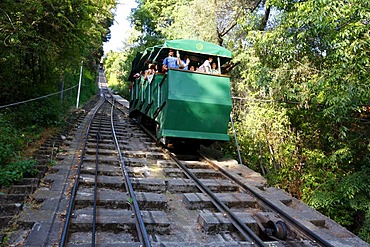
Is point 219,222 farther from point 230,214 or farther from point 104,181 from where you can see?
point 104,181

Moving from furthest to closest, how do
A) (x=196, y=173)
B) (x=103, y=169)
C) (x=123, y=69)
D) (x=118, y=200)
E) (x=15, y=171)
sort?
1. (x=123, y=69)
2. (x=196, y=173)
3. (x=103, y=169)
4. (x=15, y=171)
5. (x=118, y=200)

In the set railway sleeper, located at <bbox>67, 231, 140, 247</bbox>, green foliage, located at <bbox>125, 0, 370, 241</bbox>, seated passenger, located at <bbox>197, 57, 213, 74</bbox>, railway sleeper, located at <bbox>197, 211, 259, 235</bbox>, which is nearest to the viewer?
railway sleeper, located at <bbox>67, 231, 140, 247</bbox>

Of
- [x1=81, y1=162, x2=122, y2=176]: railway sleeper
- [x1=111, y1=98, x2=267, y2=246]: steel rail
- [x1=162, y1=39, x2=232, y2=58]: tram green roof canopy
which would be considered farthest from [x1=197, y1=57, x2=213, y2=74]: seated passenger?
[x1=81, y1=162, x2=122, y2=176]: railway sleeper

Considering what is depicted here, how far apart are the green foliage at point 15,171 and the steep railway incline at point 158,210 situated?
Result: 29cm

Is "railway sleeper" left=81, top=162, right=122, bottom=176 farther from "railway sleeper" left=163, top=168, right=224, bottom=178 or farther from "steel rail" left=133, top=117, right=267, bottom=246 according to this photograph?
"steel rail" left=133, top=117, right=267, bottom=246

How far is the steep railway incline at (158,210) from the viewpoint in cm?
340

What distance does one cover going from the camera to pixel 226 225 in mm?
3850

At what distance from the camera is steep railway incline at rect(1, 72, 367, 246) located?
11.2ft

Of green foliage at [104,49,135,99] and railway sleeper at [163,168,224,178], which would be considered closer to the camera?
railway sleeper at [163,168,224,178]

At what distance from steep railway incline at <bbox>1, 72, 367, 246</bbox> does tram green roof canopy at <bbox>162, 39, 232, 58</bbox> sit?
2.97 meters

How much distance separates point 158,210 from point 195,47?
4.70 m

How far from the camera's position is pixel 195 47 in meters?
7.71

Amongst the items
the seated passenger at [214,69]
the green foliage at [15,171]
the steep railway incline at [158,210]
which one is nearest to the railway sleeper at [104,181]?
the steep railway incline at [158,210]

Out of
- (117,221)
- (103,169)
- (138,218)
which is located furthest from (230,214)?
(103,169)
